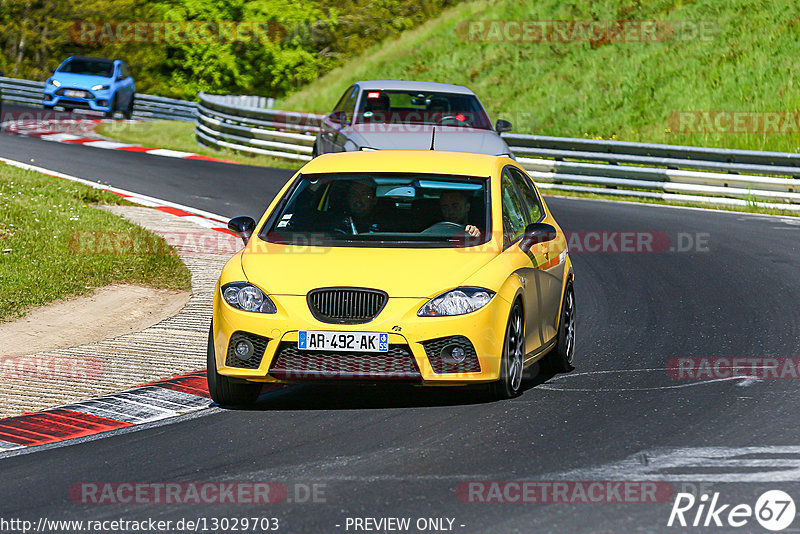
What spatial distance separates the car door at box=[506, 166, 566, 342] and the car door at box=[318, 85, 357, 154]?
727 centimetres

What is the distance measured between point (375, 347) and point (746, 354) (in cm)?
341

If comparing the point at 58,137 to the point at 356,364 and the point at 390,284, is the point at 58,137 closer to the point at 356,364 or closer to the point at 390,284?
the point at 390,284

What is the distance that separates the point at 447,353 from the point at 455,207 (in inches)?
57.6

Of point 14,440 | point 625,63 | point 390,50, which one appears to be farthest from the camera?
point 390,50

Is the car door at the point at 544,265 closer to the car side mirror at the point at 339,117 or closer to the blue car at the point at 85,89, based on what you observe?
the car side mirror at the point at 339,117

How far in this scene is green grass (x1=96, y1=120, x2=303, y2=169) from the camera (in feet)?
87.8

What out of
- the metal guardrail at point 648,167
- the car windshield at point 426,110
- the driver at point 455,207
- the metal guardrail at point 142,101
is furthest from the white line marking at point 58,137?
the driver at point 455,207

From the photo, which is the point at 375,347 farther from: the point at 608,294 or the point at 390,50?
the point at 390,50

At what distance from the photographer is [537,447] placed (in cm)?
680

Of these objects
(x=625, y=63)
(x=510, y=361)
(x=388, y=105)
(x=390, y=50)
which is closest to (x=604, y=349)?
(x=510, y=361)

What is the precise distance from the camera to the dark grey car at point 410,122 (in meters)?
15.9

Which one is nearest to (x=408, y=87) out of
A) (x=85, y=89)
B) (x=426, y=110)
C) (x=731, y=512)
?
(x=426, y=110)

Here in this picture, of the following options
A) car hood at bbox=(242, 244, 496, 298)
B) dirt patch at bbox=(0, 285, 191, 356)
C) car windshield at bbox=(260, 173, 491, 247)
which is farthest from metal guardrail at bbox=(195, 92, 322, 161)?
car hood at bbox=(242, 244, 496, 298)

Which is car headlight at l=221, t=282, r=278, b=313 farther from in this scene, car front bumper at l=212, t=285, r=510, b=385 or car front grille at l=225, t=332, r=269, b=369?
car front grille at l=225, t=332, r=269, b=369
